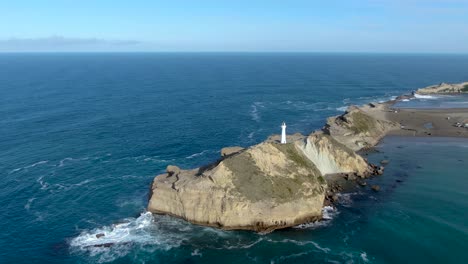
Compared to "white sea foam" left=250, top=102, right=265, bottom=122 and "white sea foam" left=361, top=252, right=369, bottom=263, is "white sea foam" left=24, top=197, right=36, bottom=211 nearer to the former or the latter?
"white sea foam" left=361, top=252, right=369, bottom=263

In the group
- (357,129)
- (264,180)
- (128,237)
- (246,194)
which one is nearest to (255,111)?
(357,129)

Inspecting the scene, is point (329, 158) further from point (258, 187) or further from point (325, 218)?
point (258, 187)

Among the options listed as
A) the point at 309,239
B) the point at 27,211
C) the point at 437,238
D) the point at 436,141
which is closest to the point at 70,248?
the point at 27,211

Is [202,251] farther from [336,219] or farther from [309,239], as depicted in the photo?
[336,219]

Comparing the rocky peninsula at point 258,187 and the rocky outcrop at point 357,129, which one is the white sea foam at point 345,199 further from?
the rocky outcrop at point 357,129

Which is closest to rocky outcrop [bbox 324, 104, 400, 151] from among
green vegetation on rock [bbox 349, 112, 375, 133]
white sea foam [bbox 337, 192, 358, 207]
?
green vegetation on rock [bbox 349, 112, 375, 133]
